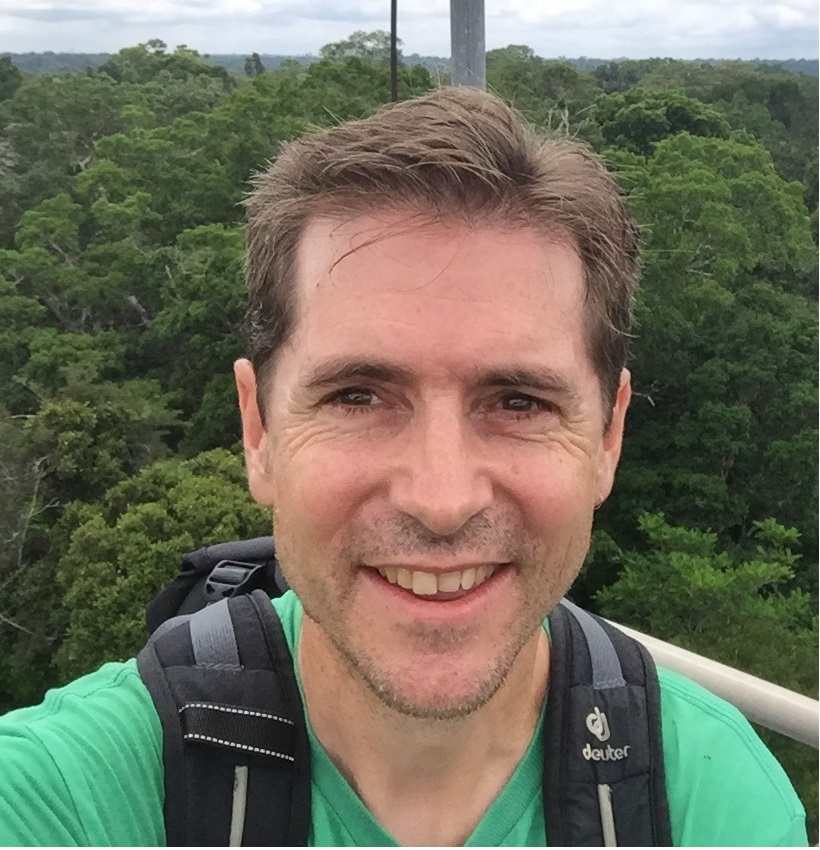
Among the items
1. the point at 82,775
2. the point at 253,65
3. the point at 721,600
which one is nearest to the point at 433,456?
the point at 82,775

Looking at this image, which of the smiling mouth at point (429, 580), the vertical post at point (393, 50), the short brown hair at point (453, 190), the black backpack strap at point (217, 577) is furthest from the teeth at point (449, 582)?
the vertical post at point (393, 50)

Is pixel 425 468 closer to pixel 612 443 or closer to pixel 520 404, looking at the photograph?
pixel 520 404

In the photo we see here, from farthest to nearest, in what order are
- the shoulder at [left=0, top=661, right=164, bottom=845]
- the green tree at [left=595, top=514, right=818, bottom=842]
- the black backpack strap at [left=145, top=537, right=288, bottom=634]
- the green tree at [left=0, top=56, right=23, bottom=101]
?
the green tree at [left=0, top=56, right=23, bottom=101]
the green tree at [left=595, top=514, right=818, bottom=842]
the black backpack strap at [left=145, top=537, right=288, bottom=634]
the shoulder at [left=0, top=661, right=164, bottom=845]

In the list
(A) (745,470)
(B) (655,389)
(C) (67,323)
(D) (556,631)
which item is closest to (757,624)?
(A) (745,470)

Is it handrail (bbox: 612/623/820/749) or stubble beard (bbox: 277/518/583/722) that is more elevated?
stubble beard (bbox: 277/518/583/722)

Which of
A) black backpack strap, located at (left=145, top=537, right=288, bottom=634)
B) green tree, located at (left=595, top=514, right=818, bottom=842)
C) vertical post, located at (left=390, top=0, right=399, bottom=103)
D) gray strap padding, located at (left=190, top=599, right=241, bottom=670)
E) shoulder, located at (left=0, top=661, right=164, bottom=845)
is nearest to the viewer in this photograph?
shoulder, located at (left=0, top=661, right=164, bottom=845)

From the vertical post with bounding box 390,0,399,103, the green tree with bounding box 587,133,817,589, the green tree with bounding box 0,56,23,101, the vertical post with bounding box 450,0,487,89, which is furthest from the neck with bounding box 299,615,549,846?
the green tree with bounding box 0,56,23,101

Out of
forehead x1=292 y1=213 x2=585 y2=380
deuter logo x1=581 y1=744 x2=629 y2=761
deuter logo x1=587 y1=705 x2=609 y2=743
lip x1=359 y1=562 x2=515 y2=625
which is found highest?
forehead x1=292 y1=213 x2=585 y2=380

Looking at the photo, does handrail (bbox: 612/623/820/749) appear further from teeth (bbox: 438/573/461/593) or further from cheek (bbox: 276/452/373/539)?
cheek (bbox: 276/452/373/539)
